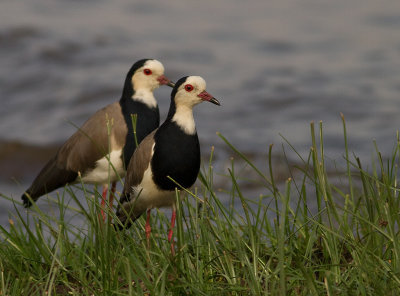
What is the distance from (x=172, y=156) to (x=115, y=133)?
1331 millimetres

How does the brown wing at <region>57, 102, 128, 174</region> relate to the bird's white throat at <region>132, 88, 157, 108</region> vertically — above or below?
below

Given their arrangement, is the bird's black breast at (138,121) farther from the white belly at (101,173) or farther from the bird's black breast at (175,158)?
the bird's black breast at (175,158)

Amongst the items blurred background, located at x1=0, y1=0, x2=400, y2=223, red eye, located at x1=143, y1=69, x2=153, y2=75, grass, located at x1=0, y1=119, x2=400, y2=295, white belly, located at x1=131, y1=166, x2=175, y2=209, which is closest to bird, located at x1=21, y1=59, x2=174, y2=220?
red eye, located at x1=143, y1=69, x2=153, y2=75

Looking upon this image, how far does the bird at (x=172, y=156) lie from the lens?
4.55 m

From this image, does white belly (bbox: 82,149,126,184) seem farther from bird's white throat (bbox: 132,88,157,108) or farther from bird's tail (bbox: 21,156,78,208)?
bird's white throat (bbox: 132,88,157,108)

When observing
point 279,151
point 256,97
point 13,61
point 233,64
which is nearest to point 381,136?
point 279,151

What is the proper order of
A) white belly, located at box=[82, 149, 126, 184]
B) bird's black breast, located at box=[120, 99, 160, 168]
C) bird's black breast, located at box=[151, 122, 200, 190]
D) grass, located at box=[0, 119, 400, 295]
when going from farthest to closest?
white belly, located at box=[82, 149, 126, 184] < bird's black breast, located at box=[120, 99, 160, 168] < bird's black breast, located at box=[151, 122, 200, 190] < grass, located at box=[0, 119, 400, 295]

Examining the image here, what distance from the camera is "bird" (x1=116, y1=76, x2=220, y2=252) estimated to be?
4551 millimetres

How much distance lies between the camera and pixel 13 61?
43.2 feet

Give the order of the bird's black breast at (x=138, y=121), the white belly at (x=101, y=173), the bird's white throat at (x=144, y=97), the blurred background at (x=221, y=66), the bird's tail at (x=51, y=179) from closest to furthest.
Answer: the bird's black breast at (x=138, y=121)
the white belly at (x=101, y=173)
the bird's white throat at (x=144, y=97)
the bird's tail at (x=51, y=179)
the blurred background at (x=221, y=66)

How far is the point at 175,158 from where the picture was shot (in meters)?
4.54

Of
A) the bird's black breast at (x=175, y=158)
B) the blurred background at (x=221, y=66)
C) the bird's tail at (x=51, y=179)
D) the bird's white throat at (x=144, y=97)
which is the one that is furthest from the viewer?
the blurred background at (x=221, y=66)

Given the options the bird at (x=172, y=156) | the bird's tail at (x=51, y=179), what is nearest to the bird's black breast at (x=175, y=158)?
the bird at (x=172, y=156)

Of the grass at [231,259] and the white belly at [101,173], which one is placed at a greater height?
the grass at [231,259]
